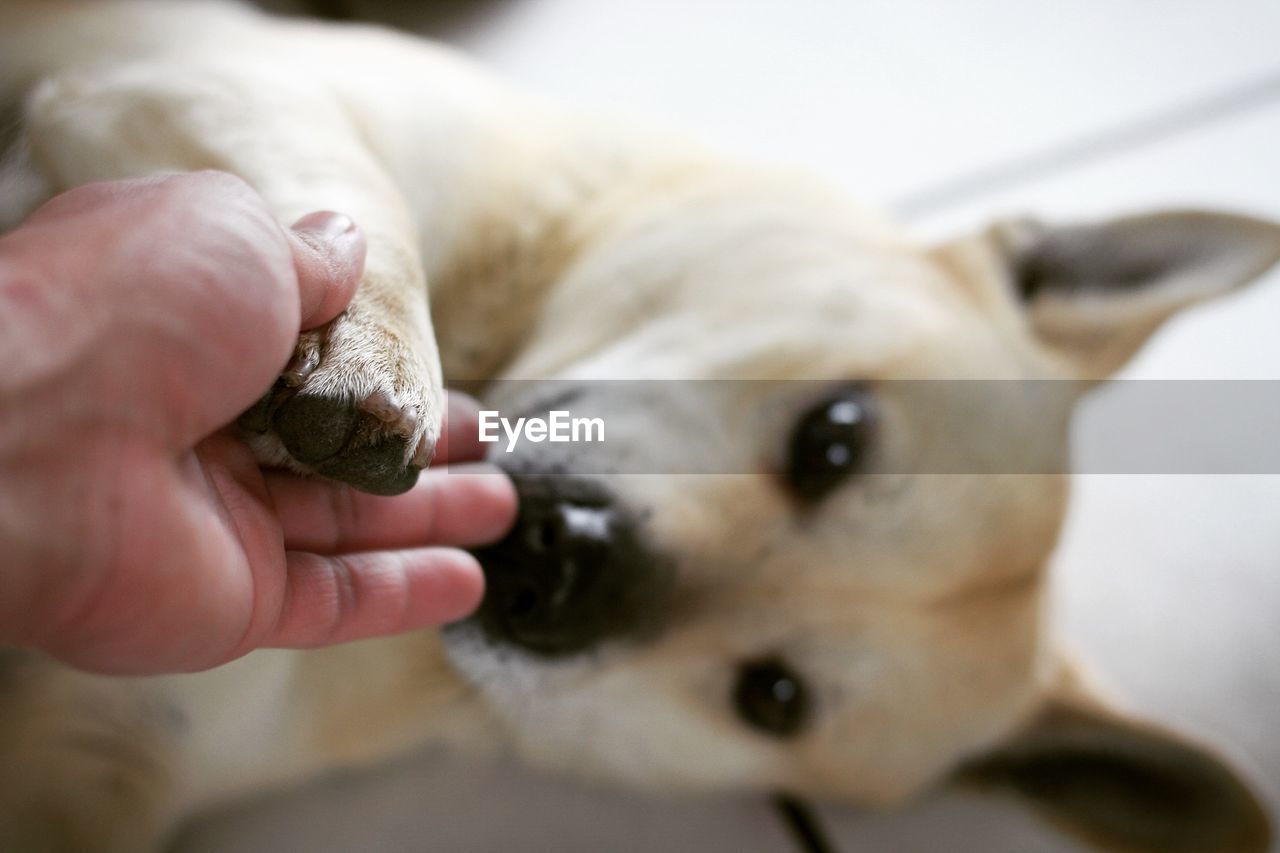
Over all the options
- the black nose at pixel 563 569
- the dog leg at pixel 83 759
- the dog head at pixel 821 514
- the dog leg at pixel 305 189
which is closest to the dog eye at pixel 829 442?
the dog head at pixel 821 514

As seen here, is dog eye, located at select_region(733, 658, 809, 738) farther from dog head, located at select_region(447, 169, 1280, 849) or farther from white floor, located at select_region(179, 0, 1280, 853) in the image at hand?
white floor, located at select_region(179, 0, 1280, 853)

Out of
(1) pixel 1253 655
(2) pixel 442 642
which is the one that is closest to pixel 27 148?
(2) pixel 442 642

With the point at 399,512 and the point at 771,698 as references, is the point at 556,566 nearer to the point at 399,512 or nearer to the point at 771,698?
the point at 399,512

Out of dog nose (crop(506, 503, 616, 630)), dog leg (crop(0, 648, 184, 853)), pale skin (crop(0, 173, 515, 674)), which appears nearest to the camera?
pale skin (crop(0, 173, 515, 674))

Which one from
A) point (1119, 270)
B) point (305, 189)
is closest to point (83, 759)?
point (305, 189)

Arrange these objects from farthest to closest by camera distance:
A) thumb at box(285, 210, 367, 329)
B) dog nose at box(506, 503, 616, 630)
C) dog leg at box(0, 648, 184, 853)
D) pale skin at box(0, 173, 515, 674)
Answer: dog leg at box(0, 648, 184, 853), dog nose at box(506, 503, 616, 630), thumb at box(285, 210, 367, 329), pale skin at box(0, 173, 515, 674)

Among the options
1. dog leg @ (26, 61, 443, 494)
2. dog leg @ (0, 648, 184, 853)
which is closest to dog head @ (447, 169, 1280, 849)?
dog leg @ (26, 61, 443, 494)
